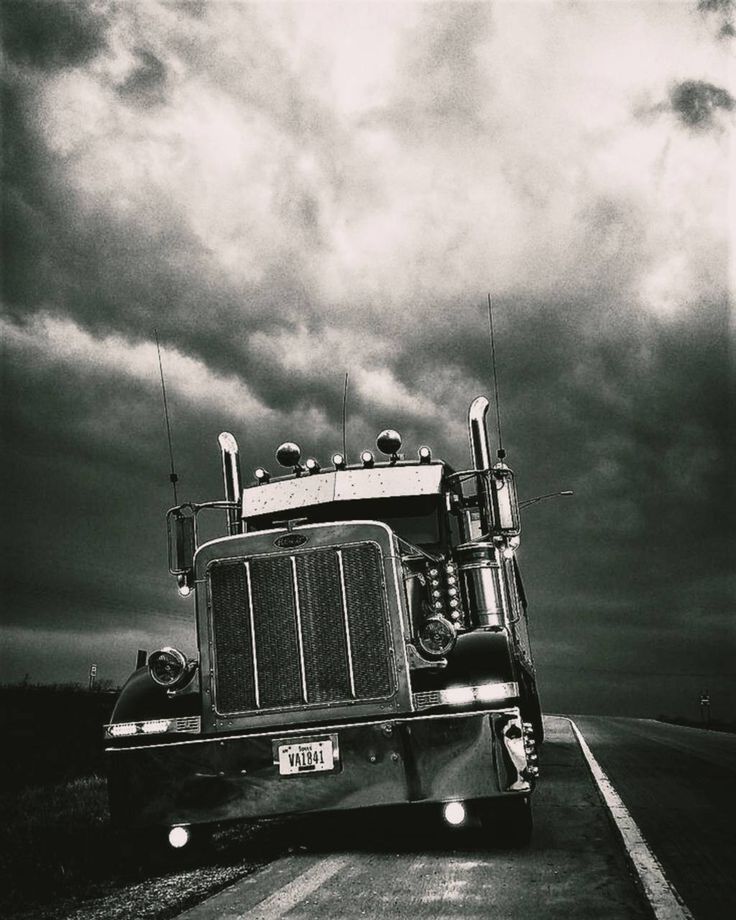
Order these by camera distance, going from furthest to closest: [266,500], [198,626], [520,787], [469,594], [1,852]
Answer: [266,500], [469,594], [1,852], [198,626], [520,787]

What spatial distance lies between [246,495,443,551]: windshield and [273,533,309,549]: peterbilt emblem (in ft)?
5.00

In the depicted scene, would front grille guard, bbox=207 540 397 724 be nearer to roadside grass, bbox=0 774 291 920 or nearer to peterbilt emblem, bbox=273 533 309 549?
peterbilt emblem, bbox=273 533 309 549

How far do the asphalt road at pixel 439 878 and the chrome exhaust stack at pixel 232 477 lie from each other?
3.10 metres

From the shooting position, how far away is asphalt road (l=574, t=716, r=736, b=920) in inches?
215

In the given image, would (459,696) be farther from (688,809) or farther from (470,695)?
(688,809)

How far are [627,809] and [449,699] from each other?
10.2 feet

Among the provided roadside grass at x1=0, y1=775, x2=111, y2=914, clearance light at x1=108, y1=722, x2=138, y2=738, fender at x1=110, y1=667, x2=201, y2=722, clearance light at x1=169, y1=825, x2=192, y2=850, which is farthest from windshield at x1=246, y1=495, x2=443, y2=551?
roadside grass at x1=0, y1=775, x2=111, y2=914

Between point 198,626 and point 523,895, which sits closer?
point 523,895

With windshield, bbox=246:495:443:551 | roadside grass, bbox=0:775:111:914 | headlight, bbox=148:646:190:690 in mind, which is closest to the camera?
roadside grass, bbox=0:775:111:914

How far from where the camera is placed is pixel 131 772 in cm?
684

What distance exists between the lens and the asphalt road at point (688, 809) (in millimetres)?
5473

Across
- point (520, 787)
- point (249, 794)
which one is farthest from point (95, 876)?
point (520, 787)

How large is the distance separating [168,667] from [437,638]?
1.98 metres

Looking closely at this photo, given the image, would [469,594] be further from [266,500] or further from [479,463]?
[266,500]
